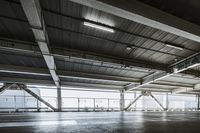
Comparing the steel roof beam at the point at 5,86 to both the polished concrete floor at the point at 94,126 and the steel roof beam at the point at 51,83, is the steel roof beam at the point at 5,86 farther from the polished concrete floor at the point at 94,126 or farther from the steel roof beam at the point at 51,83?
the polished concrete floor at the point at 94,126

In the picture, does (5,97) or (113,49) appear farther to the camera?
(5,97)

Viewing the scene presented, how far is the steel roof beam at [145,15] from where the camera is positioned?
4.70 m

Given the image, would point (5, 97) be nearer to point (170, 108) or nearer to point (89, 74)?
point (89, 74)

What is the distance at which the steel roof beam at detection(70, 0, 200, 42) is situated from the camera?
470 cm

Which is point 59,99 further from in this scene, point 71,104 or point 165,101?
point 165,101

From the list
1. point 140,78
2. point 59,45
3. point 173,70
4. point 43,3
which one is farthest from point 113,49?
point 140,78

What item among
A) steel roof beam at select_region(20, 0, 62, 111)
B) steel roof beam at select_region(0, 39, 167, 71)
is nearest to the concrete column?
steel roof beam at select_region(0, 39, 167, 71)

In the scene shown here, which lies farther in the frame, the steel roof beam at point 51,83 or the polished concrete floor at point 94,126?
the steel roof beam at point 51,83

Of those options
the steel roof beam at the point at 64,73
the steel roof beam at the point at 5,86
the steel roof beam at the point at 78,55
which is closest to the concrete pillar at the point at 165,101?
the steel roof beam at the point at 64,73

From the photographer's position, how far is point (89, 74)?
46.0 ft

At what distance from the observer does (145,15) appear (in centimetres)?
518

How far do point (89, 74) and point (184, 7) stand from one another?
986cm

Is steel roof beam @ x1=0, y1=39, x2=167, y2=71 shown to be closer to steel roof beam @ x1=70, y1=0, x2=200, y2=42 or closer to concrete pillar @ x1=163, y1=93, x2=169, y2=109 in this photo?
steel roof beam @ x1=70, y1=0, x2=200, y2=42

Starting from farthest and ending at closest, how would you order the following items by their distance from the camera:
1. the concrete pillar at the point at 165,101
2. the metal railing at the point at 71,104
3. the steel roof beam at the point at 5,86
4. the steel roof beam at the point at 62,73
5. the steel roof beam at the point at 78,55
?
the concrete pillar at the point at 165,101
the metal railing at the point at 71,104
the steel roof beam at the point at 5,86
the steel roof beam at the point at 62,73
the steel roof beam at the point at 78,55
